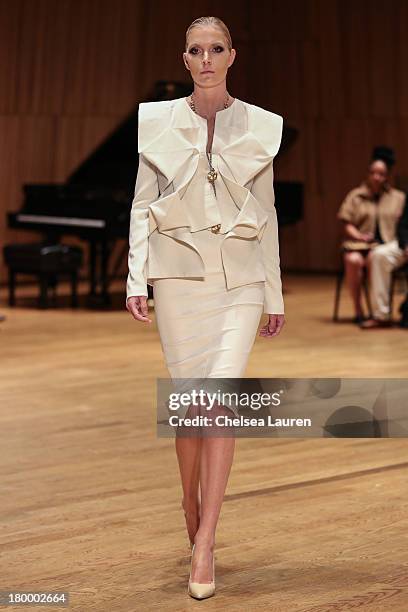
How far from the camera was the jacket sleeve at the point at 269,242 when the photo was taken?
3.06 m

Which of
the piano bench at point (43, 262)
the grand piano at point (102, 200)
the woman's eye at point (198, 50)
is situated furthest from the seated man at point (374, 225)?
the woman's eye at point (198, 50)

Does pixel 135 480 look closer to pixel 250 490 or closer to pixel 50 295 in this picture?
pixel 250 490

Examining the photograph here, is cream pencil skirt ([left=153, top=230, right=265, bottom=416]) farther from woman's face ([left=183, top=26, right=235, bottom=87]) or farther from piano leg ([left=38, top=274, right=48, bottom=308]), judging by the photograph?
piano leg ([left=38, top=274, right=48, bottom=308])

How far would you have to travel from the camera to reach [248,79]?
13.3m

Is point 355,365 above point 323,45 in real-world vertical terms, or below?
below

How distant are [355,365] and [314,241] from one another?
610cm

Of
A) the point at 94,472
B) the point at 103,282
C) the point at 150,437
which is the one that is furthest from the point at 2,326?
the point at 94,472

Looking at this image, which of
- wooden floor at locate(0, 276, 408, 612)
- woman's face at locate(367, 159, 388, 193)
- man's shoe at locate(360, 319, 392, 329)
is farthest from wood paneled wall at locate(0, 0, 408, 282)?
wooden floor at locate(0, 276, 408, 612)

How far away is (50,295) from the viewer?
34.9ft

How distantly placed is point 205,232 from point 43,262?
6841 mm

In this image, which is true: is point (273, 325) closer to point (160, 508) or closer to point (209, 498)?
point (209, 498)

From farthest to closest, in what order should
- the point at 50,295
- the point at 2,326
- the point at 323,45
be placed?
the point at 323,45, the point at 50,295, the point at 2,326

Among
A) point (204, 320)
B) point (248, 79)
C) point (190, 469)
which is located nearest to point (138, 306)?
point (204, 320)

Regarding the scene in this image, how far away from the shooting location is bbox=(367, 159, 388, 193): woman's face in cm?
853
